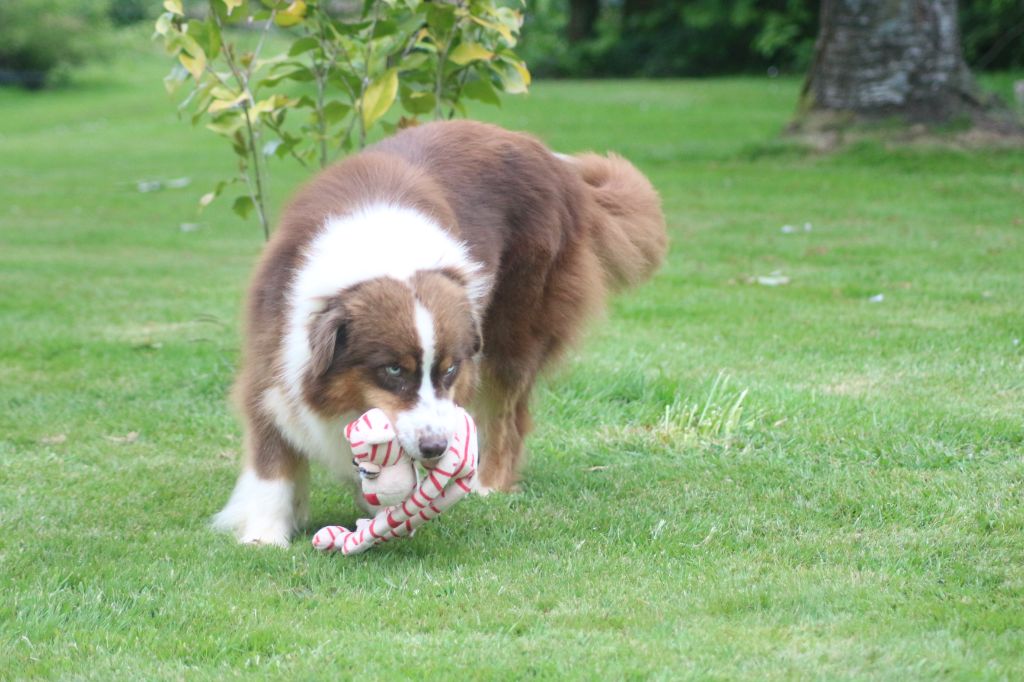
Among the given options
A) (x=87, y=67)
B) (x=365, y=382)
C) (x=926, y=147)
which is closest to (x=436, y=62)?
(x=365, y=382)

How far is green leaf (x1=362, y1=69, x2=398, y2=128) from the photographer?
235 inches

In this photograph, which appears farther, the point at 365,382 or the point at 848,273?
the point at 848,273

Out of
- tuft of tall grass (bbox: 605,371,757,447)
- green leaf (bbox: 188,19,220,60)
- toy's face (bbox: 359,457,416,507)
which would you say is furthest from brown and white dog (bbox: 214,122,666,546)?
green leaf (bbox: 188,19,220,60)

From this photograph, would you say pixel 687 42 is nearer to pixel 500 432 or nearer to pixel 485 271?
pixel 500 432

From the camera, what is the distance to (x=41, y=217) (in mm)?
13258

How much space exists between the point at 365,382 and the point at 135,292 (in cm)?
578

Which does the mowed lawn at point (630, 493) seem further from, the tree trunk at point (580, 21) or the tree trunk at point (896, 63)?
the tree trunk at point (580, 21)

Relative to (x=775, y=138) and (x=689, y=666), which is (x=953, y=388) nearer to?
(x=689, y=666)

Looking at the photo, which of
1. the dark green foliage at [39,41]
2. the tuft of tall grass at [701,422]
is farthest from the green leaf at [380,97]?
the dark green foliage at [39,41]

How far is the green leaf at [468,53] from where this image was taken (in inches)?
243

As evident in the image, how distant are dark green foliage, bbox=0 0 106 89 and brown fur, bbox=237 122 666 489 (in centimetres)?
2618

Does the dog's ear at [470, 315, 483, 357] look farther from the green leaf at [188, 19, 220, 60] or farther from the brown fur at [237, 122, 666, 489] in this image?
the green leaf at [188, 19, 220, 60]

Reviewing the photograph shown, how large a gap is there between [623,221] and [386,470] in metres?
2.13

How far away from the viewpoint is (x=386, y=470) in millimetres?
4199
